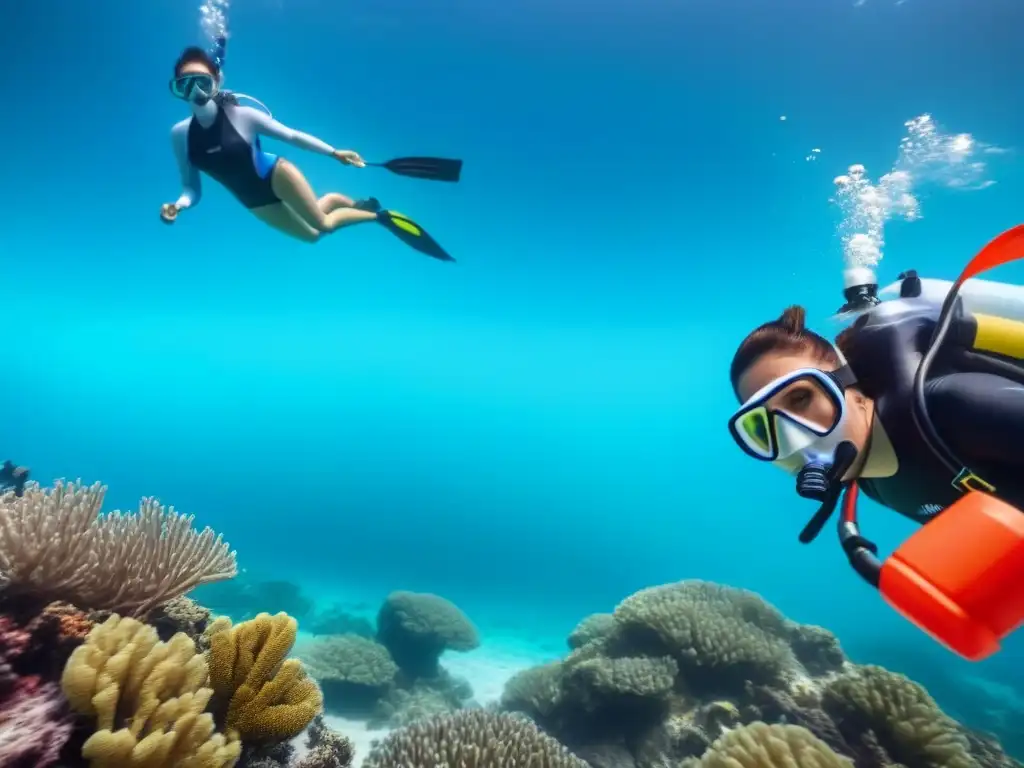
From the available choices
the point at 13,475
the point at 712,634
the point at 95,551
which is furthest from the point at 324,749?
the point at 13,475

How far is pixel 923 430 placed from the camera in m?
1.70

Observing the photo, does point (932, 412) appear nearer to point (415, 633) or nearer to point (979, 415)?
point (979, 415)

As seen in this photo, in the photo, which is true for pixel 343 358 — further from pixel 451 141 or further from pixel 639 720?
pixel 639 720

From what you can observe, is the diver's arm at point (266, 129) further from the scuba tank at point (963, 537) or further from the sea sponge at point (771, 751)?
the sea sponge at point (771, 751)

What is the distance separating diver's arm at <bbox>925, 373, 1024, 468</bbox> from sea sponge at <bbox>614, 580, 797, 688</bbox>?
620 cm

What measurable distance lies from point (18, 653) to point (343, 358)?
69.8 metres

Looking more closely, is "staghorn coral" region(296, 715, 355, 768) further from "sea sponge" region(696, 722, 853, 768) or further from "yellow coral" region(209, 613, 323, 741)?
"sea sponge" region(696, 722, 853, 768)

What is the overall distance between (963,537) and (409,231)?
7.42 m

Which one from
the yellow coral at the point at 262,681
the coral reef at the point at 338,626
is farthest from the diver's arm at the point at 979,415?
the coral reef at the point at 338,626

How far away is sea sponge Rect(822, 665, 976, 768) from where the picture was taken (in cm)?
448

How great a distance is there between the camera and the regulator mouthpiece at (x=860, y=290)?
2.84m

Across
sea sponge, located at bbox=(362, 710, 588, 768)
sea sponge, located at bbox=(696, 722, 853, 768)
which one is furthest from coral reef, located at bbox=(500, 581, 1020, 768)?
sea sponge, located at bbox=(362, 710, 588, 768)

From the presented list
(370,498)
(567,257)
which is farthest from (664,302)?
(370,498)

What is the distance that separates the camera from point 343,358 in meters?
68.9
